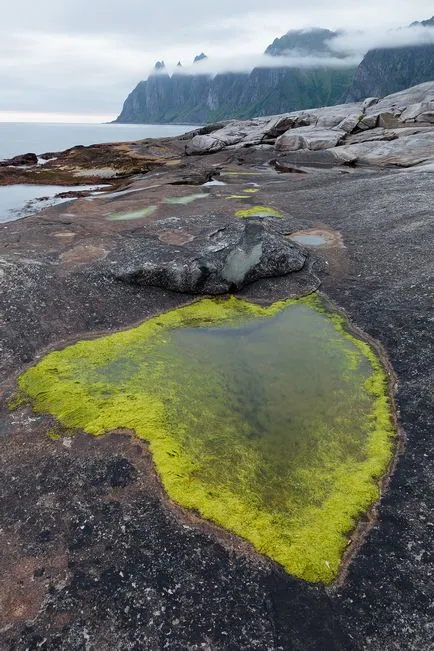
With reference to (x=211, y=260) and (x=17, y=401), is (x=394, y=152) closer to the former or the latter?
(x=211, y=260)

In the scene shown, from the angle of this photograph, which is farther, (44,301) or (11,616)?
(44,301)

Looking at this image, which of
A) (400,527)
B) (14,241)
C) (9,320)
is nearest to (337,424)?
(400,527)

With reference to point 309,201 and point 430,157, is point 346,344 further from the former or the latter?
point 430,157

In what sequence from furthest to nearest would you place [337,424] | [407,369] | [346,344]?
[346,344], [407,369], [337,424]

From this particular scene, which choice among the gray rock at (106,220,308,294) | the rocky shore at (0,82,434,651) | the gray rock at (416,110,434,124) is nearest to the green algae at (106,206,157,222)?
the rocky shore at (0,82,434,651)

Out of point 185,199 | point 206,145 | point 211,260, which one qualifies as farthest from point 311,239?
point 206,145

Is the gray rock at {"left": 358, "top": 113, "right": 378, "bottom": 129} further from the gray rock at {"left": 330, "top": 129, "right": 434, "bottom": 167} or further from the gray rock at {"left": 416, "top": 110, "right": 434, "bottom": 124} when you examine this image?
the gray rock at {"left": 330, "top": 129, "right": 434, "bottom": 167}

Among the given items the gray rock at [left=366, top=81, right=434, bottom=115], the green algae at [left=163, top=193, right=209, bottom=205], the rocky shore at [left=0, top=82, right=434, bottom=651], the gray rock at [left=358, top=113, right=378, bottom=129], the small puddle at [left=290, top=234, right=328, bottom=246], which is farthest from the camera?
the gray rock at [left=366, top=81, right=434, bottom=115]
